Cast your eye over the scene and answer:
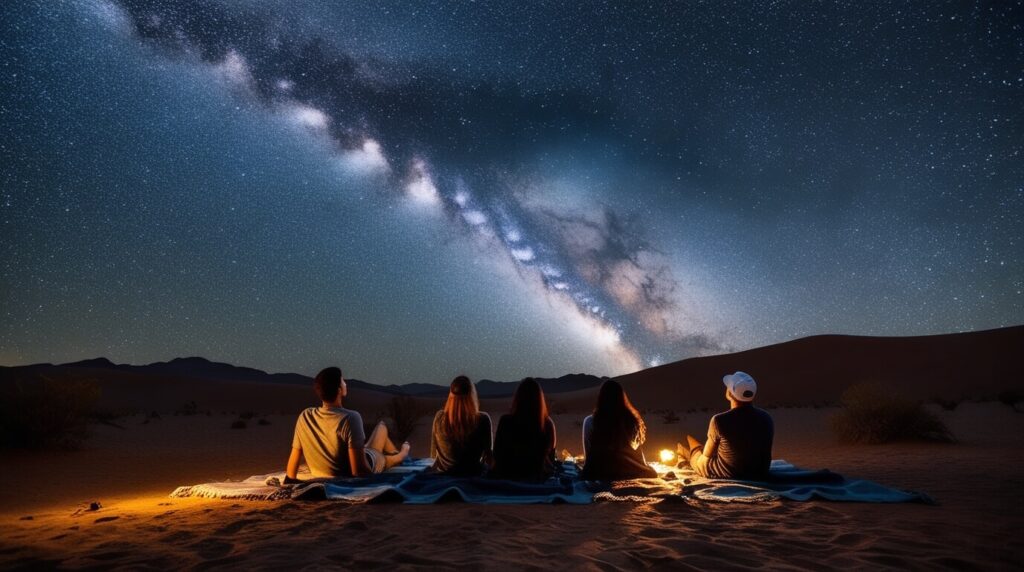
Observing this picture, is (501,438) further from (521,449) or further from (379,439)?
Result: (379,439)

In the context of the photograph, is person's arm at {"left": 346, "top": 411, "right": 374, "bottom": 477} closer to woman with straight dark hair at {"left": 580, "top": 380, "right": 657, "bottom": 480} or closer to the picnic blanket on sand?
the picnic blanket on sand

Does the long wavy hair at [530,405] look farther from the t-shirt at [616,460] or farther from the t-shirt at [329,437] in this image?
the t-shirt at [329,437]

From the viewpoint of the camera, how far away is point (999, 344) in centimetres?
4844

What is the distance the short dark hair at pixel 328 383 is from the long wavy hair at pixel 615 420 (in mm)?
3271

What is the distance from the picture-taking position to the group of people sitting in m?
6.74

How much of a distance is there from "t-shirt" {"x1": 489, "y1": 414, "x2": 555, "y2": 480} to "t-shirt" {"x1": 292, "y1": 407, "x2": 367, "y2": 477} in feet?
5.89

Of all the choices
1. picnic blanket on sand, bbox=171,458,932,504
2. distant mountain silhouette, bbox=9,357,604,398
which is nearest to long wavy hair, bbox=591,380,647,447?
picnic blanket on sand, bbox=171,458,932,504

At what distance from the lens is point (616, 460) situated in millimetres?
7035

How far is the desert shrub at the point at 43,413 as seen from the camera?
12.2 metres

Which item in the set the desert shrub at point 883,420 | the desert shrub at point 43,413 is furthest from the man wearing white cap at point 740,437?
the desert shrub at point 43,413

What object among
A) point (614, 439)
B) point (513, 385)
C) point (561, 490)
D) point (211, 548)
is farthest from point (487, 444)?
point (513, 385)

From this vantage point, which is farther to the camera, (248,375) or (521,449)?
(248,375)

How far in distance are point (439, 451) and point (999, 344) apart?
6078 centimetres

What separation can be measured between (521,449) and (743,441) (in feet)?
9.23
